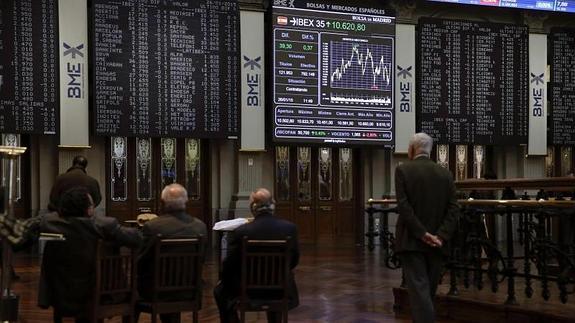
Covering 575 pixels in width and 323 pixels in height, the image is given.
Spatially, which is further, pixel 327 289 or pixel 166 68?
pixel 166 68

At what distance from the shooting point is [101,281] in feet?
13.8

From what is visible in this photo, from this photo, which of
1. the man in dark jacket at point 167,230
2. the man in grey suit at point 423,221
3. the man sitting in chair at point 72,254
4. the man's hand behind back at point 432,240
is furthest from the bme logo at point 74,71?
the man's hand behind back at point 432,240

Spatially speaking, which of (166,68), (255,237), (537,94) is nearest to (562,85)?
(537,94)

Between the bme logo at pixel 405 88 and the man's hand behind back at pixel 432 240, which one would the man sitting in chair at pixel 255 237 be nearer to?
the man's hand behind back at pixel 432 240

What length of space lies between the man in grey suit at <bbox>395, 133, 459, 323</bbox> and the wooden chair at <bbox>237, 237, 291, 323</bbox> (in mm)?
736

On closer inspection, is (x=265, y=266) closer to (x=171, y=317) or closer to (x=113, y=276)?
(x=171, y=317)

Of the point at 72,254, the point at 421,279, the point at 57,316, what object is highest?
the point at 72,254

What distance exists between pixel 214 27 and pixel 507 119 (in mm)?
5228

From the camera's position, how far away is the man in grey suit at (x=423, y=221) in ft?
15.2

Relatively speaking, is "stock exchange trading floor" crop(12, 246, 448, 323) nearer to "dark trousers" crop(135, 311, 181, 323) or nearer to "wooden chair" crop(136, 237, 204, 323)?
"dark trousers" crop(135, 311, 181, 323)

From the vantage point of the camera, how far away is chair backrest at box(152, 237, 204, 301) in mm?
4426

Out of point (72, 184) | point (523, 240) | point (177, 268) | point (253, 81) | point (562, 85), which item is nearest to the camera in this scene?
point (177, 268)

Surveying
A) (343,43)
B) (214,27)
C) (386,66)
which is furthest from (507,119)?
(214,27)

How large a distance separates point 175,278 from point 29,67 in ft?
21.1
